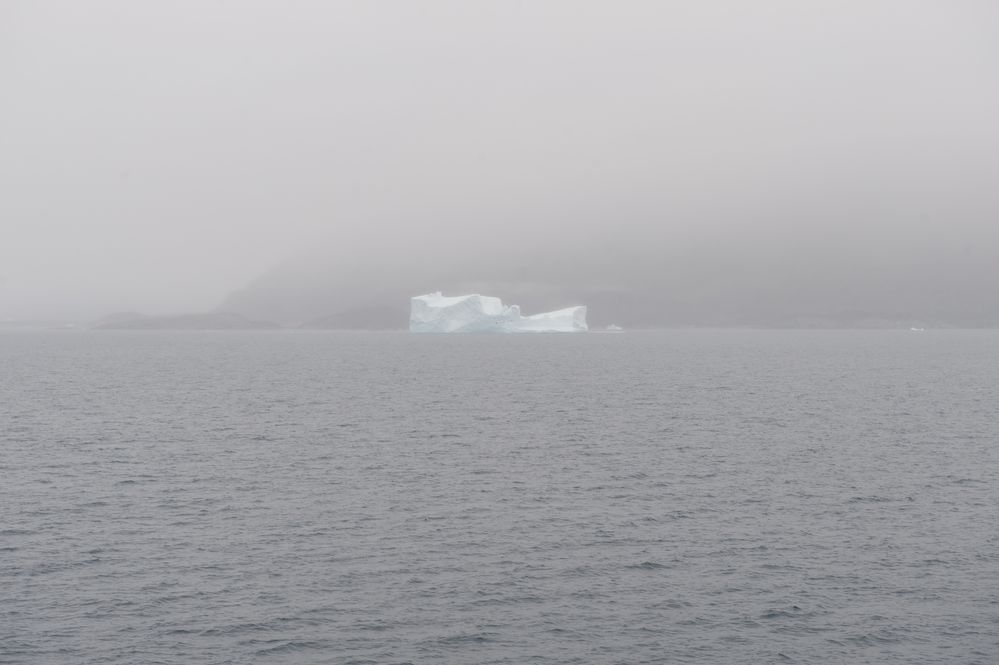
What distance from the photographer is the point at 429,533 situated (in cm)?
3300

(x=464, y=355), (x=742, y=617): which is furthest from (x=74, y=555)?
(x=464, y=355)

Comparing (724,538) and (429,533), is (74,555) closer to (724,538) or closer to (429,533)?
(429,533)

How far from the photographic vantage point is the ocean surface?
23734mm

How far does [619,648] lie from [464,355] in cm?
13312

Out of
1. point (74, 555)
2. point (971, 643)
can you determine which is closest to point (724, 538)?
point (971, 643)

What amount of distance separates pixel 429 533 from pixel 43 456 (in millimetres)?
25428

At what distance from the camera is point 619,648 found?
76.3 ft

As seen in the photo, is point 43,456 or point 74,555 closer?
point 74,555

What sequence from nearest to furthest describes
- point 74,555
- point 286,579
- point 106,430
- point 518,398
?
point 286,579 < point 74,555 < point 106,430 < point 518,398

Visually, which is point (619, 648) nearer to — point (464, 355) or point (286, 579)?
point (286, 579)

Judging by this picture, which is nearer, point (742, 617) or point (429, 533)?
point (742, 617)

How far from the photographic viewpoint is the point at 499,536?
32.6 m

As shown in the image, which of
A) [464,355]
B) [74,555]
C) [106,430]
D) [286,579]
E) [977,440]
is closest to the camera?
[286,579]

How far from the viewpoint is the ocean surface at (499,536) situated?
77.9 ft
